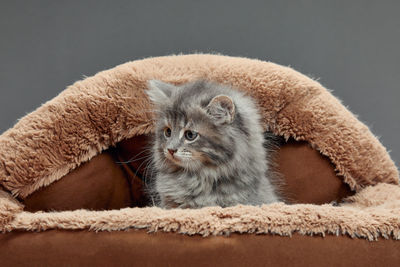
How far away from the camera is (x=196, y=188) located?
1.72 metres

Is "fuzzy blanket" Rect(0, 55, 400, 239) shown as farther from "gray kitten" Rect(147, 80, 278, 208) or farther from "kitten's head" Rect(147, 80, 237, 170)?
"kitten's head" Rect(147, 80, 237, 170)

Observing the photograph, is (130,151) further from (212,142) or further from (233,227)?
(233,227)

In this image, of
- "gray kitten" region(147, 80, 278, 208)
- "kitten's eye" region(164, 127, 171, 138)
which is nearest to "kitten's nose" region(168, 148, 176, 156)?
"gray kitten" region(147, 80, 278, 208)

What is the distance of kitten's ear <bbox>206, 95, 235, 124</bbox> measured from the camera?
158 cm

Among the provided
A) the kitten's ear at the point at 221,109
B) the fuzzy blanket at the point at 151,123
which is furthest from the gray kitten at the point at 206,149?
the fuzzy blanket at the point at 151,123

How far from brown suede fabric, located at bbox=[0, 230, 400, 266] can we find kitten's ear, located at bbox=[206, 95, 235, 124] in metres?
0.46

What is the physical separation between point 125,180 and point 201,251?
974 millimetres

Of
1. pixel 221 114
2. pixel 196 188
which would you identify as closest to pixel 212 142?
pixel 221 114

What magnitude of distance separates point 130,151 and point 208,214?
878mm

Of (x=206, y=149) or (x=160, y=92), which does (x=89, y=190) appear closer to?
(x=160, y=92)

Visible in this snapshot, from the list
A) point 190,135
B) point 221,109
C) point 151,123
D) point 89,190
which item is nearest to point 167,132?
point 190,135

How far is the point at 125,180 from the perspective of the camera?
2.22 metres

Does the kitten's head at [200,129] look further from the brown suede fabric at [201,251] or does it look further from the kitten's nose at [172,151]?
the brown suede fabric at [201,251]

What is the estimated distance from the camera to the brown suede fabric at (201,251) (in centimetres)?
133
